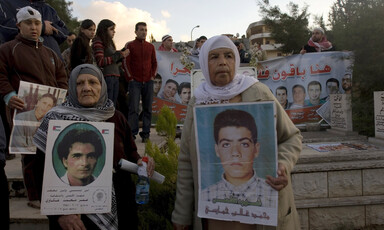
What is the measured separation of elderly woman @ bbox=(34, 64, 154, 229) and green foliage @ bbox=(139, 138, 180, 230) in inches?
21.8

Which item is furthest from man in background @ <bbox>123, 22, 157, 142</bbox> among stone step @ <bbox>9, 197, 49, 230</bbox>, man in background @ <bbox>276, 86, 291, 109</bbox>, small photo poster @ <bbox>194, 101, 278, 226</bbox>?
small photo poster @ <bbox>194, 101, 278, 226</bbox>

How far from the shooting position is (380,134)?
16.1 ft

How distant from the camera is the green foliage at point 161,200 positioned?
2822mm

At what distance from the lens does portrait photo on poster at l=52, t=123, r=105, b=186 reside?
6.11 feet

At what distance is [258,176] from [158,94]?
7068mm

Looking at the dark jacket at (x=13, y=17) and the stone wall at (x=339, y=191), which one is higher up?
the dark jacket at (x=13, y=17)

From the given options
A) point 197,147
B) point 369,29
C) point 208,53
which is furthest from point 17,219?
point 369,29

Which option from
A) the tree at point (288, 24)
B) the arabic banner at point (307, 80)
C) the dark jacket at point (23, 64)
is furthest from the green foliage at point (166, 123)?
the tree at point (288, 24)

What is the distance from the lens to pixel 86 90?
6.85 ft

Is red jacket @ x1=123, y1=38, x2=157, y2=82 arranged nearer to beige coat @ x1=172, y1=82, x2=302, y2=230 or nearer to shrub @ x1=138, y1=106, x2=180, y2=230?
shrub @ x1=138, y1=106, x2=180, y2=230

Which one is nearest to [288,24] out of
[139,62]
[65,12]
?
[139,62]

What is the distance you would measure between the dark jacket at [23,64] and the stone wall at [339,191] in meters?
3.16

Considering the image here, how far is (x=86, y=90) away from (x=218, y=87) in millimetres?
871

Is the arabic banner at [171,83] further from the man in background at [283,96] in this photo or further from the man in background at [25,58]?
the man in background at [25,58]
